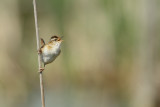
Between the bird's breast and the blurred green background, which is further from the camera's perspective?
the blurred green background

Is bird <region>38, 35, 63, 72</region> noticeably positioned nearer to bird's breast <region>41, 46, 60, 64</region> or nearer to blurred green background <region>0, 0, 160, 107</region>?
bird's breast <region>41, 46, 60, 64</region>

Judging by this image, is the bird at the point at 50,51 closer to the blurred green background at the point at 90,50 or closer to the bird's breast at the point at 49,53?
the bird's breast at the point at 49,53

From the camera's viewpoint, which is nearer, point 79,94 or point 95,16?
point 95,16

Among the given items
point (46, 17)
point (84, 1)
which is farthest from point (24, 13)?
point (84, 1)

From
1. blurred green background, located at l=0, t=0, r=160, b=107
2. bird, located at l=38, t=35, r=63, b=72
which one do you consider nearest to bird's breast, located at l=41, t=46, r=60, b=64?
bird, located at l=38, t=35, r=63, b=72

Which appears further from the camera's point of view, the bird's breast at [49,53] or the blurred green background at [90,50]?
the blurred green background at [90,50]

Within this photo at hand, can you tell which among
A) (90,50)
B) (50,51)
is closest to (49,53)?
(50,51)

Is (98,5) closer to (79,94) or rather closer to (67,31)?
(67,31)

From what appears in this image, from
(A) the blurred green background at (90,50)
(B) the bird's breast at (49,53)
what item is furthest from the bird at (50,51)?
(A) the blurred green background at (90,50)
